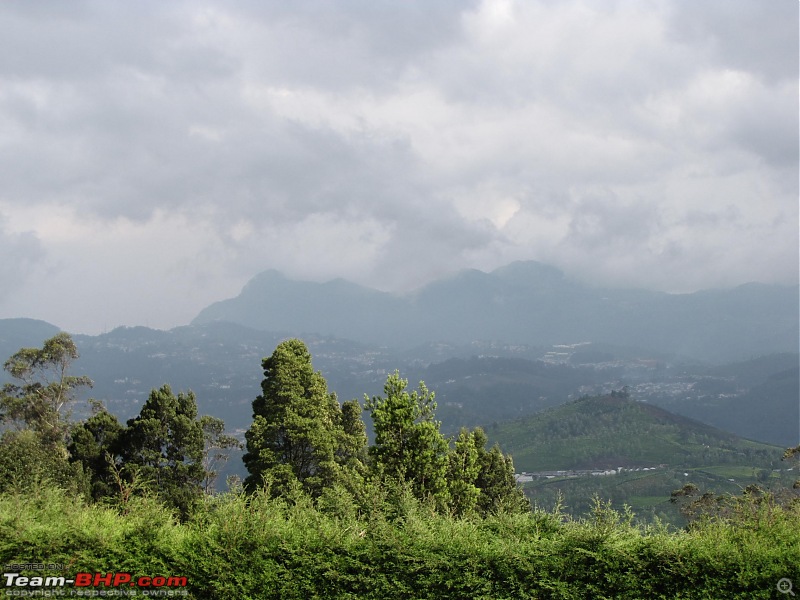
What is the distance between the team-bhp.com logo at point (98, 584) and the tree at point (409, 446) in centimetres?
1089

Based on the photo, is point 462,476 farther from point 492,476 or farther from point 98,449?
point 98,449

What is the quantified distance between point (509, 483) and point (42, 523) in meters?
36.3

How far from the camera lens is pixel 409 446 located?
26.3 m

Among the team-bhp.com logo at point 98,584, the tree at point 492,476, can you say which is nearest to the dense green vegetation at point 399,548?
the team-bhp.com logo at point 98,584

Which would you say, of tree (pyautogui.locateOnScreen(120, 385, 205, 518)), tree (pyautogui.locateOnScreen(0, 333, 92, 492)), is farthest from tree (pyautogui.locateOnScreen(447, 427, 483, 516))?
tree (pyautogui.locateOnScreen(0, 333, 92, 492))

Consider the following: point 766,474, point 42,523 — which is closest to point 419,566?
point 42,523

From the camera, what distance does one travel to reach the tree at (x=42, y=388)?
52.8 meters

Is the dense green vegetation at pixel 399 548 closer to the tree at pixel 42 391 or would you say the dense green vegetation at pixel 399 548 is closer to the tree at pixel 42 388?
the tree at pixel 42 391

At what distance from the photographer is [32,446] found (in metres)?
34.7

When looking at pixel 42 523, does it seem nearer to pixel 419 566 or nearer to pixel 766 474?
pixel 419 566

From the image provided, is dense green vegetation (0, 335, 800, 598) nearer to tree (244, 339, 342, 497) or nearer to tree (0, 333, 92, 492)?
tree (244, 339, 342, 497)

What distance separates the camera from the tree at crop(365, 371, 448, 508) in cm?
2577

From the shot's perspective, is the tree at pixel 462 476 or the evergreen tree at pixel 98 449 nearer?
the tree at pixel 462 476

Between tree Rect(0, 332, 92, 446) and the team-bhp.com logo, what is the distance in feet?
128
